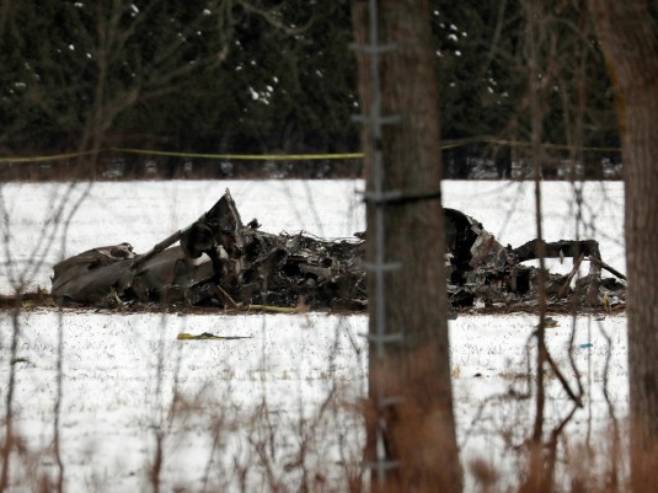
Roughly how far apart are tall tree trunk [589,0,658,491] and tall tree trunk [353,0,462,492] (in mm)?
959

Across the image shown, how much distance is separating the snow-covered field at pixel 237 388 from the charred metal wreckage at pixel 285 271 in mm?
531

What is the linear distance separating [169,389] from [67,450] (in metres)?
1.67

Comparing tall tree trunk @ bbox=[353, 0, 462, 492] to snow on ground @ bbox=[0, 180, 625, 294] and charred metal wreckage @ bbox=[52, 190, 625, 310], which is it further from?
snow on ground @ bbox=[0, 180, 625, 294]

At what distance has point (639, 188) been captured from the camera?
18.9 ft

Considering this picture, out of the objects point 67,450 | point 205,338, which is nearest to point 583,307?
point 205,338

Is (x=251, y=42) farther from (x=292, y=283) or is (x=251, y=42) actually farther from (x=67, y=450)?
(x=67, y=450)

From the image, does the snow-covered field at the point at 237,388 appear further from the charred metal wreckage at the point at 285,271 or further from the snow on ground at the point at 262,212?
the snow on ground at the point at 262,212

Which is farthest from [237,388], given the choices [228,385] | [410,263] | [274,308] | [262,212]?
[262,212]

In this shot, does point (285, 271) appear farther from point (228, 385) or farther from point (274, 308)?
point (228, 385)

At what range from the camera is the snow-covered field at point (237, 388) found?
5.70 meters

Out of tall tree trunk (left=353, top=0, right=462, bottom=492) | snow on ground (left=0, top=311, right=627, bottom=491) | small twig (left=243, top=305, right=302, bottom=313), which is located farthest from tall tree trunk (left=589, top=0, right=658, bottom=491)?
small twig (left=243, top=305, right=302, bottom=313)

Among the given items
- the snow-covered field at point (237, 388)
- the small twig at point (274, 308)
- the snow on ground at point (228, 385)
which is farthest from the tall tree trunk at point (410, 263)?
the small twig at point (274, 308)

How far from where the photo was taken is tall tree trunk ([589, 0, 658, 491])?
18.5ft

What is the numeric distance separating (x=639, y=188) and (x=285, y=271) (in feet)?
22.9
